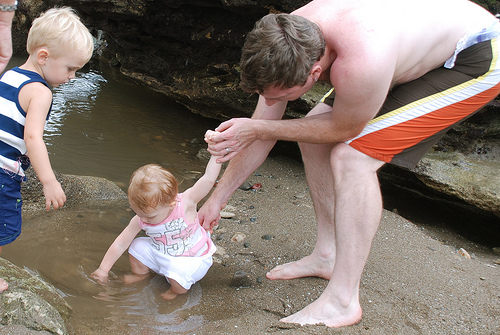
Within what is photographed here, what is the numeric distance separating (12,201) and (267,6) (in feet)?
9.62

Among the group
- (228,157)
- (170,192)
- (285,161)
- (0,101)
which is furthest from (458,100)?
(285,161)

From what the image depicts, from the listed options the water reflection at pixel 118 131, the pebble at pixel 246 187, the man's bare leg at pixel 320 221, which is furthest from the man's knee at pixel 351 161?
the water reflection at pixel 118 131

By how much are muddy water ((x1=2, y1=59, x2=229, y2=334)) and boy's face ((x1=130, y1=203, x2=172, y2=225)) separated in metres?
0.45

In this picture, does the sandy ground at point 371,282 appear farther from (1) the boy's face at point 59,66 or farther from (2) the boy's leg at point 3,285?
(1) the boy's face at point 59,66

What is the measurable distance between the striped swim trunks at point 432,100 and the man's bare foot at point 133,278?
1.51 metres

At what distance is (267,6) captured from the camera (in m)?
4.13

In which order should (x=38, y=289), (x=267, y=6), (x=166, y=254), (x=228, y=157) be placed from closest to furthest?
(x=38, y=289)
(x=228, y=157)
(x=166, y=254)
(x=267, y=6)

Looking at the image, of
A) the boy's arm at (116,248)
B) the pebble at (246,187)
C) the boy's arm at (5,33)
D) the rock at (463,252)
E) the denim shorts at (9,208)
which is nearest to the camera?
the boy's arm at (5,33)

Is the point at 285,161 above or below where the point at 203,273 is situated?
below

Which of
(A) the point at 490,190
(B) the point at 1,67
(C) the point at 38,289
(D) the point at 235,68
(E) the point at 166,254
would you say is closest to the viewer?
(B) the point at 1,67

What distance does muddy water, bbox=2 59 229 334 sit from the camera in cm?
235

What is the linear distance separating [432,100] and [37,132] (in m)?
1.93

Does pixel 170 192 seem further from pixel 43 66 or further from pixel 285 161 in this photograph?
pixel 285 161

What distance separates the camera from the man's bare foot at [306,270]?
264cm
